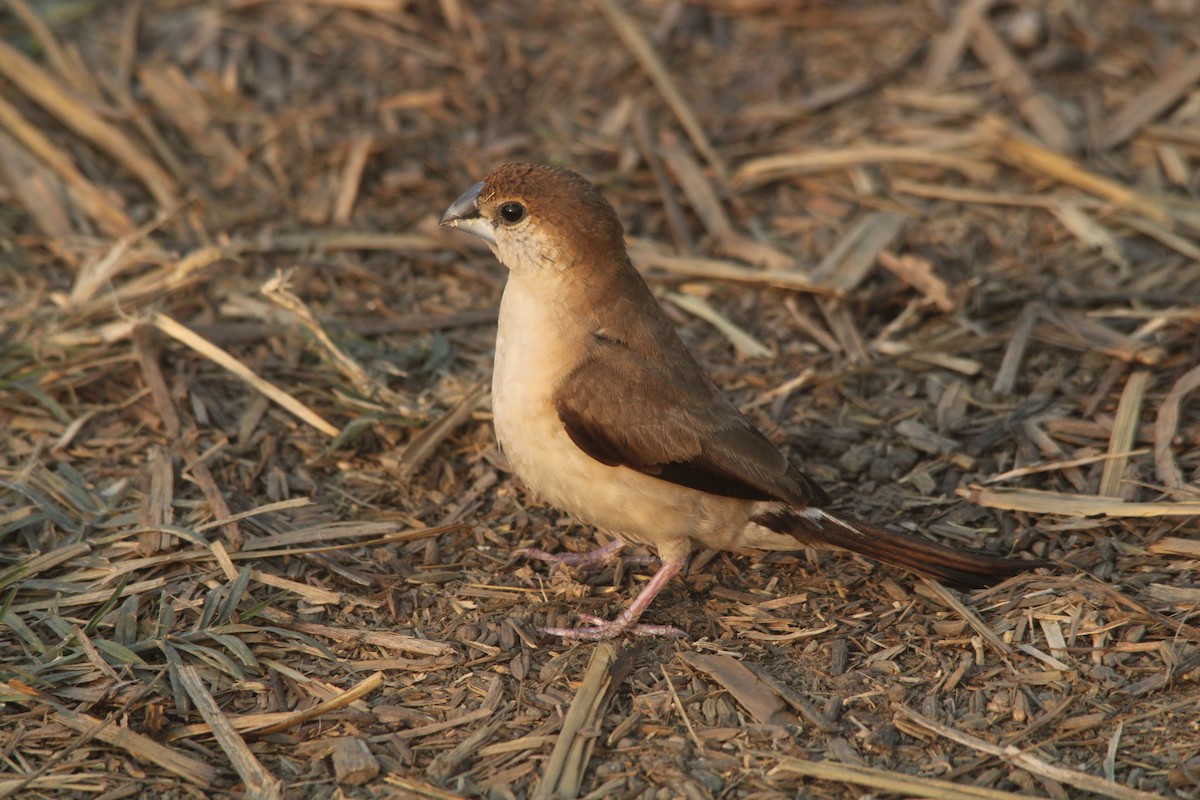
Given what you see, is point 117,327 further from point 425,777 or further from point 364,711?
point 425,777

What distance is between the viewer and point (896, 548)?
4727mm

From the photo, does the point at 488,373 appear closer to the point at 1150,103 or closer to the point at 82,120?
the point at 82,120

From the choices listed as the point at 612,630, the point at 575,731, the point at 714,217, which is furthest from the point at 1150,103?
the point at 575,731

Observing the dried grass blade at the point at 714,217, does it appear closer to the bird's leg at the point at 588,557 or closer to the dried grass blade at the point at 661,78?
the dried grass blade at the point at 661,78

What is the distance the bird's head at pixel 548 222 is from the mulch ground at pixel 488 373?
3.39ft

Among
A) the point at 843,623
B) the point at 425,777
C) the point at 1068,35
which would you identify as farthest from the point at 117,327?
the point at 1068,35

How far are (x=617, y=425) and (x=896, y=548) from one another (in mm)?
1177

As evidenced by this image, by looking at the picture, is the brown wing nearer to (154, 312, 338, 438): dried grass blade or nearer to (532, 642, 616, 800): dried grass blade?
(532, 642, 616, 800): dried grass blade

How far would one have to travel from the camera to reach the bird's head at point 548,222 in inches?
190

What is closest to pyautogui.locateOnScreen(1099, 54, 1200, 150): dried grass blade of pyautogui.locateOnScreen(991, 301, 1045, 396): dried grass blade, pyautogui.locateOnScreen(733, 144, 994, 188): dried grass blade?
pyautogui.locateOnScreen(733, 144, 994, 188): dried grass blade

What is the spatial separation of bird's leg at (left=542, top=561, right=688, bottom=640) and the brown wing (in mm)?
428

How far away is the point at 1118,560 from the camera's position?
4.84m

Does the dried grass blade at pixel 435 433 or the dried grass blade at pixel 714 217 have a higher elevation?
the dried grass blade at pixel 714 217

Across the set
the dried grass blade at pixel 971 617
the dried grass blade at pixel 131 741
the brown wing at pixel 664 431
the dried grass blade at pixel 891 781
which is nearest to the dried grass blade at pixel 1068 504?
the dried grass blade at pixel 971 617
